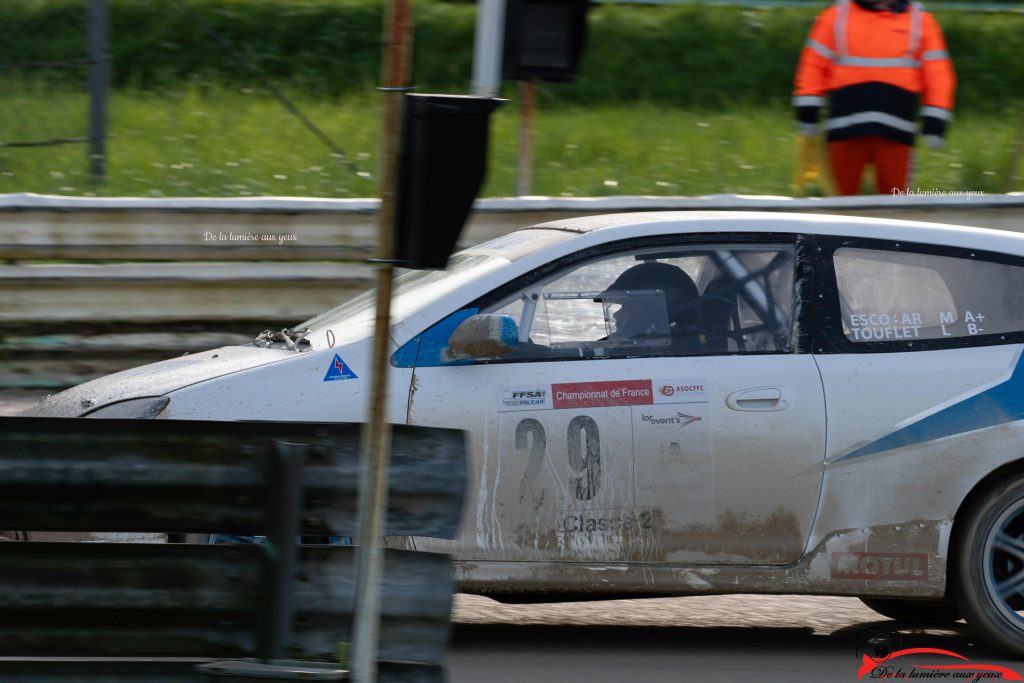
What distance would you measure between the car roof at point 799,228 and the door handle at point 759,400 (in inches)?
26.1

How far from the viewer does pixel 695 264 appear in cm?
549

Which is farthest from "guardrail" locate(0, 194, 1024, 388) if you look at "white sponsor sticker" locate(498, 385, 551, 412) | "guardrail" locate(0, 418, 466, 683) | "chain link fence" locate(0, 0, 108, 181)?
"guardrail" locate(0, 418, 466, 683)

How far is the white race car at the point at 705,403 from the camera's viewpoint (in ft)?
16.9

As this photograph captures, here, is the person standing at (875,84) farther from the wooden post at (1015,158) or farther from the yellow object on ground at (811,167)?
the wooden post at (1015,158)

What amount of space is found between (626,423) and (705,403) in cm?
30

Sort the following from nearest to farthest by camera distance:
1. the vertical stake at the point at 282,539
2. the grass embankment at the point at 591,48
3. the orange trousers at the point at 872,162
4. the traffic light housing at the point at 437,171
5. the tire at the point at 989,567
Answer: the traffic light housing at the point at 437,171, the vertical stake at the point at 282,539, the tire at the point at 989,567, the orange trousers at the point at 872,162, the grass embankment at the point at 591,48

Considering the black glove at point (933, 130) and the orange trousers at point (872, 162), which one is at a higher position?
the black glove at point (933, 130)

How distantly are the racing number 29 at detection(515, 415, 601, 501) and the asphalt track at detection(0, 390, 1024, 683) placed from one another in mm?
654

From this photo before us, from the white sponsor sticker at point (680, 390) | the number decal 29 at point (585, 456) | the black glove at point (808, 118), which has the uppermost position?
the black glove at point (808, 118)

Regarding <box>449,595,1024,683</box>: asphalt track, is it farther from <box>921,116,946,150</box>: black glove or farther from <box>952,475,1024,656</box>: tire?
<box>921,116,946,150</box>: black glove

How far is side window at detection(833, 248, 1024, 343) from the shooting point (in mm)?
5488

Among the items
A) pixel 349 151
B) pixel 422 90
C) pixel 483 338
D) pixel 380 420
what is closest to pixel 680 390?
pixel 483 338

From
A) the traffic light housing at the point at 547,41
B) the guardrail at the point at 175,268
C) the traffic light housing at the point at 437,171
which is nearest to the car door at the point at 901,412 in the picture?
the traffic light housing at the point at 437,171

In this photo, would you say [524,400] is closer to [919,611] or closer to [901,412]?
[901,412]
